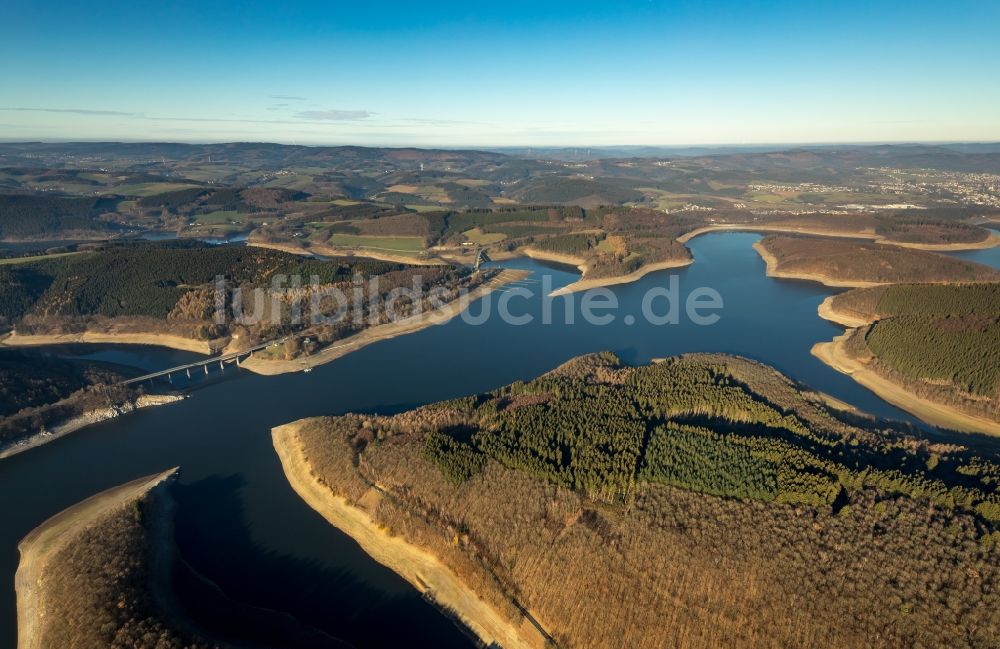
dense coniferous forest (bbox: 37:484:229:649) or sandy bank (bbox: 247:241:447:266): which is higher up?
sandy bank (bbox: 247:241:447:266)

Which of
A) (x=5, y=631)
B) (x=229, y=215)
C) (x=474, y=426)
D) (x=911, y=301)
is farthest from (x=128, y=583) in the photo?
(x=229, y=215)

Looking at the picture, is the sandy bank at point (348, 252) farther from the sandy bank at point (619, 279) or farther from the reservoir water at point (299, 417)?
the reservoir water at point (299, 417)

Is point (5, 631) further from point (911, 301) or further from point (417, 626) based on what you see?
point (911, 301)

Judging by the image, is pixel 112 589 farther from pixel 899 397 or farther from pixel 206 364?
pixel 899 397

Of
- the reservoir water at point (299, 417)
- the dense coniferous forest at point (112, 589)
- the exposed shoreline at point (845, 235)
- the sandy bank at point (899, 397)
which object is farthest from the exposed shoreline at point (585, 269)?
the dense coniferous forest at point (112, 589)

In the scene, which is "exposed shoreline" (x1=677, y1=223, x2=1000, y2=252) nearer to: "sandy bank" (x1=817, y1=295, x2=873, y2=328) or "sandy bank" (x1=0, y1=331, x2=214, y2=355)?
"sandy bank" (x1=817, y1=295, x2=873, y2=328)

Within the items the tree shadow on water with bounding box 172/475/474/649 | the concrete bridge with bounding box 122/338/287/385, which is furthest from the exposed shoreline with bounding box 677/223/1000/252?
the tree shadow on water with bounding box 172/475/474/649

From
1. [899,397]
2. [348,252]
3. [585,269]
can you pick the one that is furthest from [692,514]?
[348,252]
